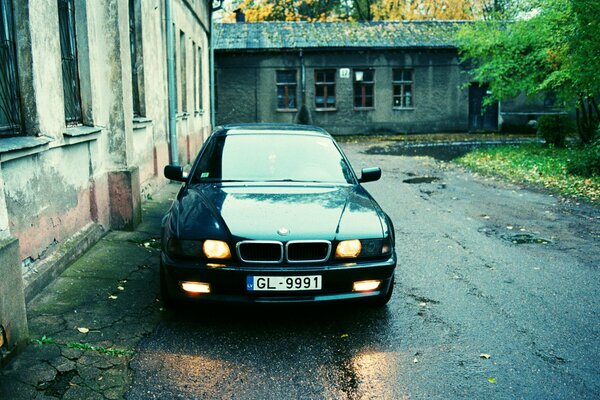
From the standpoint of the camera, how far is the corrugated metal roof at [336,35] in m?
31.4

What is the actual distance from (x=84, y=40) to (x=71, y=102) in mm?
779

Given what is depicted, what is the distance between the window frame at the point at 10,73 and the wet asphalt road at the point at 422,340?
7.13ft

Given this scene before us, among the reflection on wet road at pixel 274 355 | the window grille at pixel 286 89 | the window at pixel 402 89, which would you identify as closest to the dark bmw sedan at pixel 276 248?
the reflection on wet road at pixel 274 355

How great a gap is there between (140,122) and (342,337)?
6.94 meters

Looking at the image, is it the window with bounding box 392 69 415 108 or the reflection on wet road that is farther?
the window with bounding box 392 69 415 108

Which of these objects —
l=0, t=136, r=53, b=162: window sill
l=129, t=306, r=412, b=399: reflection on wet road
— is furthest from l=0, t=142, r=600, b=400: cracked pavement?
l=0, t=136, r=53, b=162: window sill

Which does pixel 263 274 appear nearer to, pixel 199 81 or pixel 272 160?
pixel 272 160

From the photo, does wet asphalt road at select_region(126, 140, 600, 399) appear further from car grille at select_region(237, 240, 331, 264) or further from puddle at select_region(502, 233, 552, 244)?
car grille at select_region(237, 240, 331, 264)

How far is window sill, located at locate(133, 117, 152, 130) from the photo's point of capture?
395 inches

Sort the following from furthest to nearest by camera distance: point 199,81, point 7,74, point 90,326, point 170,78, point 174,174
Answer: point 199,81, point 170,78, point 174,174, point 7,74, point 90,326

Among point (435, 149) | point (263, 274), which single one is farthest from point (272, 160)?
point (435, 149)

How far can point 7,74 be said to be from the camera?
5238 millimetres

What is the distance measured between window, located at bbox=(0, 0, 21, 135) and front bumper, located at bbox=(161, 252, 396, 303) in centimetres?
204

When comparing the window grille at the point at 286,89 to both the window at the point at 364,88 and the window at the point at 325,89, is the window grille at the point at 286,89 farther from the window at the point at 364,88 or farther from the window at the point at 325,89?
the window at the point at 364,88
